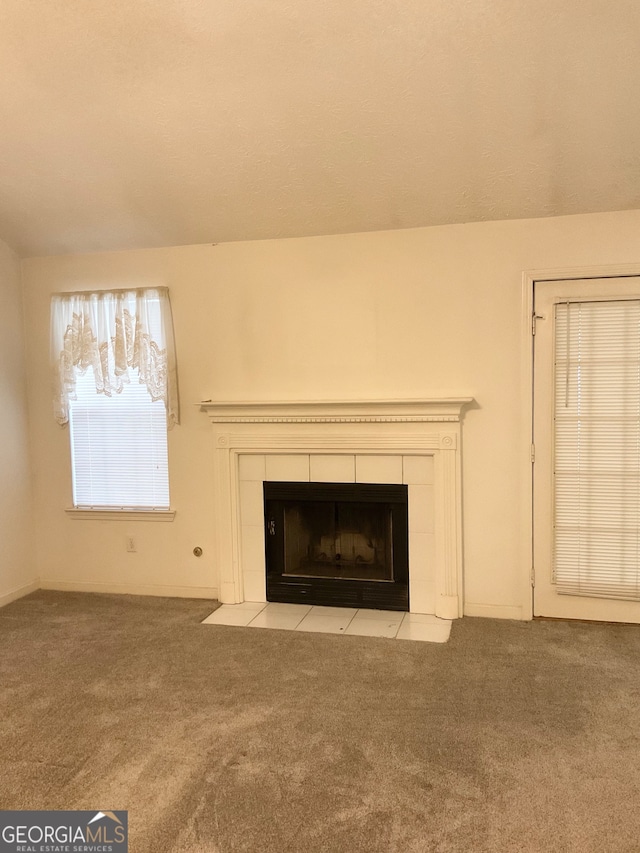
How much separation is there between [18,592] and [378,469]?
256cm

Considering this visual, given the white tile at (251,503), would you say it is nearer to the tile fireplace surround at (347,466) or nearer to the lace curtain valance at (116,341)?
the tile fireplace surround at (347,466)

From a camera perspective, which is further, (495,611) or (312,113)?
(495,611)

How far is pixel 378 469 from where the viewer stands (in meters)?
3.95

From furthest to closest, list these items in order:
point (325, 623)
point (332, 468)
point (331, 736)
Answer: point (332, 468)
point (325, 623)
point (331, 736)

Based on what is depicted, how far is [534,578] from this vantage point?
3771 millimetres

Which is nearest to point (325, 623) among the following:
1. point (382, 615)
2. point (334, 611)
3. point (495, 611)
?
point (334, 611)

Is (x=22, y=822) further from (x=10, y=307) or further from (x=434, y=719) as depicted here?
(x=10, y=307)

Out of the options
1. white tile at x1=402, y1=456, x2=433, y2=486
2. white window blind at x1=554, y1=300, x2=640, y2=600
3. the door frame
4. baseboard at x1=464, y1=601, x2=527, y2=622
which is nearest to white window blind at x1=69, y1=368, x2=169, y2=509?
white tile at x1=402, y1=456, x2=433, y2=486

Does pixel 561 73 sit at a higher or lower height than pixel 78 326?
higher

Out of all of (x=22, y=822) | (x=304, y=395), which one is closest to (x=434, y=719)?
(x=22, y=822)

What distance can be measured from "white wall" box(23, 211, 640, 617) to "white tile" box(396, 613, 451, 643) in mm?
267

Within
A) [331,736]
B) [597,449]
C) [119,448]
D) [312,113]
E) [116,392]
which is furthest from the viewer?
[119,448]

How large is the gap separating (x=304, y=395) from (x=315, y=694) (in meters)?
1.77

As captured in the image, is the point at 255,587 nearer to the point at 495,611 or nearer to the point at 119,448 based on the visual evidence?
the point at 119,448
